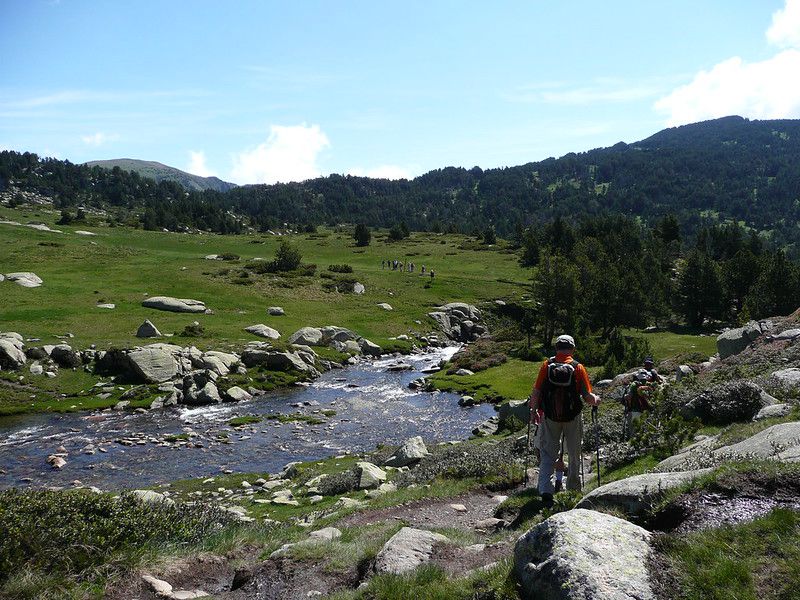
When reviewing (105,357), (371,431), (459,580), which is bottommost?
(371,431)

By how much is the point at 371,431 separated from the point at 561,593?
2926 centimetres

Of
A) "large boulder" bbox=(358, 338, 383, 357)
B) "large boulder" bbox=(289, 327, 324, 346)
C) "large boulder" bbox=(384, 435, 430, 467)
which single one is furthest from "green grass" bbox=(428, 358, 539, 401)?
"large boulder" bbox=(384, 435, 430, 467)

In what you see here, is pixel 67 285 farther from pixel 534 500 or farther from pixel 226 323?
pixel 534 500

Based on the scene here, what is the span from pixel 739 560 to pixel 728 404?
13.2 metres

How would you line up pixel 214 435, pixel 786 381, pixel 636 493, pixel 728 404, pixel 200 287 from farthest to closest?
pixel 200 287
pixel 214 435
pixel 786 381
pixel 728 404
pixel 636 493

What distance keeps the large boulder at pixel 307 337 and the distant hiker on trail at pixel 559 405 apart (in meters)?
46.9

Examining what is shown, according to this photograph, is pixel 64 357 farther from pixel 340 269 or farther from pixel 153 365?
pixel 340 269

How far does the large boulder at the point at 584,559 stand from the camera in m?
5.73

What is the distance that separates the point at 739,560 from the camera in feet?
19.4

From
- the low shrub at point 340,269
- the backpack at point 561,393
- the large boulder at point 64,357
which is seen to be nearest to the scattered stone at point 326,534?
the backpack at point 561,393

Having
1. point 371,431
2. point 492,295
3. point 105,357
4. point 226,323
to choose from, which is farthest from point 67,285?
point 492,295

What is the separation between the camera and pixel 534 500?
12.4m

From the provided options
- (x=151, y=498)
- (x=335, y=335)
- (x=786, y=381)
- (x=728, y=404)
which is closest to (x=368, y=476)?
(x=151, y=498)

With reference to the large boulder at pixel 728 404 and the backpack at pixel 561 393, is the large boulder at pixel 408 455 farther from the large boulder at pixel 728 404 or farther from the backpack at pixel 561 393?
the backpack at pixel 561 393
